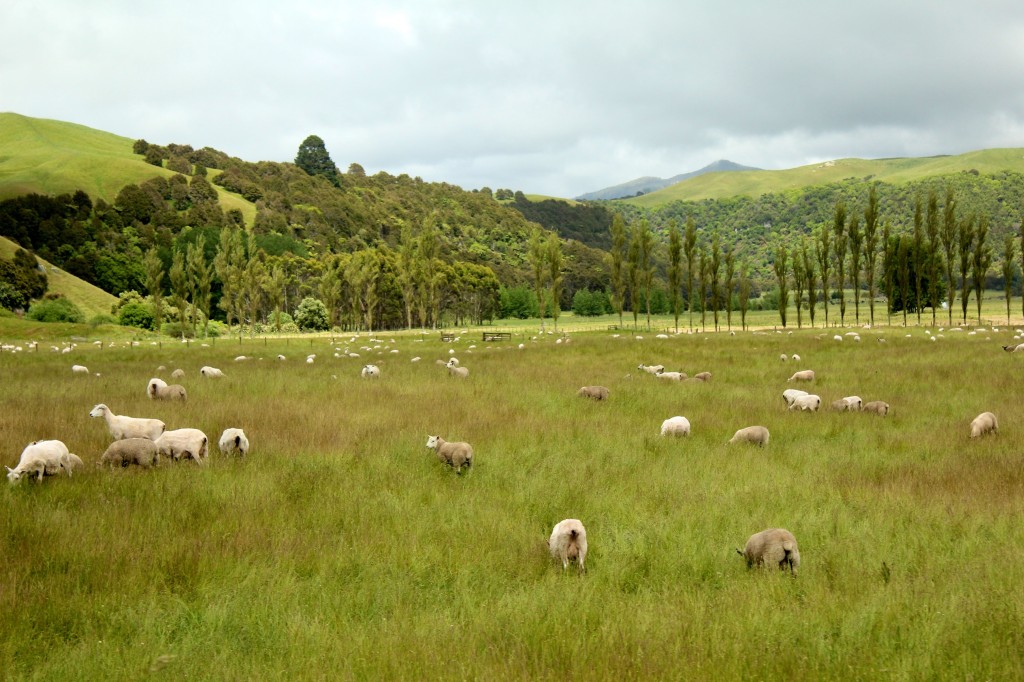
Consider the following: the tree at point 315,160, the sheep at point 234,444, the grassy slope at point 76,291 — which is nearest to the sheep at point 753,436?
the sheep at point 234,444

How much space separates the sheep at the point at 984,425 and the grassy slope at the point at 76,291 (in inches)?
3369

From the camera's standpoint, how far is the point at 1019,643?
4.57 metres

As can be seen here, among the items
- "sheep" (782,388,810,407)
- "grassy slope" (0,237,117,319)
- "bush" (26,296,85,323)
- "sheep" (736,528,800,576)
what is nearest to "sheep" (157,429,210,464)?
"sheep" (736,528,800,576)

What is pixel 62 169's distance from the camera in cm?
11912

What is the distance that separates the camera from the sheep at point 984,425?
38.3ft

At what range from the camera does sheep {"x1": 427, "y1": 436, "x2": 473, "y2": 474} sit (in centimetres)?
992

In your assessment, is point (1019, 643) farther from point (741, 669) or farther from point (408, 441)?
point (408, 441)

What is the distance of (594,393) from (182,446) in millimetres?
10521

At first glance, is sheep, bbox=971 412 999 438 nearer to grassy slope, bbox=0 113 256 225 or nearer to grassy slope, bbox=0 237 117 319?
grassy slope, bbox=0 237 117 319

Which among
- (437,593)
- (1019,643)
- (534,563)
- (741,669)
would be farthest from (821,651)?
(437,593)

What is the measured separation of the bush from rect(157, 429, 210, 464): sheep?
71.4 meters

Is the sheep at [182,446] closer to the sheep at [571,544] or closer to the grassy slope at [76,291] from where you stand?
the sheep at [571,544]

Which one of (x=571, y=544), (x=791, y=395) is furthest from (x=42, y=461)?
(x=791, y=395)

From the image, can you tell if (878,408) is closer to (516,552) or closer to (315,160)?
(516,552)
